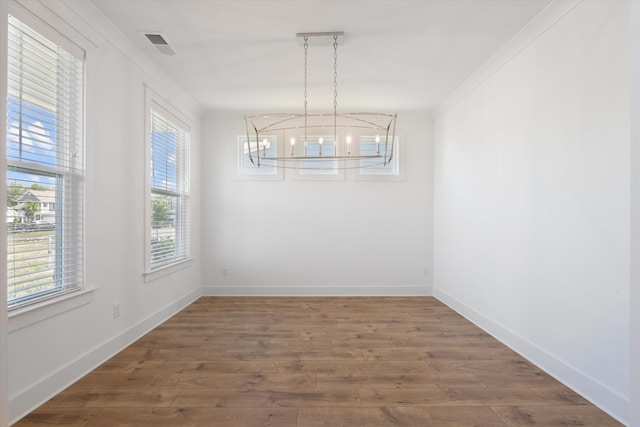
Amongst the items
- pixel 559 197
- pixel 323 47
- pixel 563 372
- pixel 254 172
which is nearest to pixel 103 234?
pixel 323 47

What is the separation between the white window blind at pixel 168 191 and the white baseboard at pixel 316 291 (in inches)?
34.9

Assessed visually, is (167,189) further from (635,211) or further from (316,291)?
(635,211)

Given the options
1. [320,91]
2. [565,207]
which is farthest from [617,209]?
[320,91]

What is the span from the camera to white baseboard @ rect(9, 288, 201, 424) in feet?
6.97

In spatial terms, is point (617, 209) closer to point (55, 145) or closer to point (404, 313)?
point (404, 313)

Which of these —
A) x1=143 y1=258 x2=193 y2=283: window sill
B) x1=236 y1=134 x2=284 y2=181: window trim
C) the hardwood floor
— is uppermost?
x1=236 y1=134 x2=284 y2=181: window trim

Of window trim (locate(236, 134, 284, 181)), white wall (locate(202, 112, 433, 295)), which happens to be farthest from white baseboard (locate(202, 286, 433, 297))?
window trim (locate(236, 134, 284, 181))

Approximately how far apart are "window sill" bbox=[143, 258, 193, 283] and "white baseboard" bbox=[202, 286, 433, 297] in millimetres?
754

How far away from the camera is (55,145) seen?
8.07ft

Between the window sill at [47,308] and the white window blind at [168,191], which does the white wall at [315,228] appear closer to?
the white window blind at [168,191]

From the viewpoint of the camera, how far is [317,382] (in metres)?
2.61

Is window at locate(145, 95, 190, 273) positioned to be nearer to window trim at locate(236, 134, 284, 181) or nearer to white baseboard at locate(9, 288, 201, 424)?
white baseboard at locate(9, 288, 201, 424)

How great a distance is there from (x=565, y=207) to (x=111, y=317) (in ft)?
12.3

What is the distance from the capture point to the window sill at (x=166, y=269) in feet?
12.2
